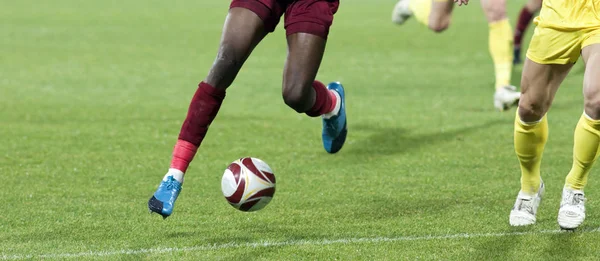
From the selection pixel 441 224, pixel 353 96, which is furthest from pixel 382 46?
pixel 441 224

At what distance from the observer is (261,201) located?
5348mm

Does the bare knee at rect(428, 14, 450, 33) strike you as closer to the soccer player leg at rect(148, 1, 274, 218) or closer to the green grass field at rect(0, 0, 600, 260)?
the green grass field at rect(0, 0, 600, 260)

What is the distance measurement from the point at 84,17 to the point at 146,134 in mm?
13568

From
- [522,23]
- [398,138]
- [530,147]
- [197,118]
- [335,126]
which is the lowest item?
[522,23]

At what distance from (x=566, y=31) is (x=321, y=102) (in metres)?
1.70

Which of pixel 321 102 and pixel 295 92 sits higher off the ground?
pixel 295 92

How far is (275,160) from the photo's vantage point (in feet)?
27.1

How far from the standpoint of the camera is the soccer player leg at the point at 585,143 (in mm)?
5207

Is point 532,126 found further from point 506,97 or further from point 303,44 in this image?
point 506,97

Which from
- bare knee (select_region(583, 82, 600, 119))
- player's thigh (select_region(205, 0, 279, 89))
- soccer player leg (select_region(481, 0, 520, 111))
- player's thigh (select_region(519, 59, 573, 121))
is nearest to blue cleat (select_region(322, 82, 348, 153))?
player's thigh (select_region(205, 0, 279, 89))

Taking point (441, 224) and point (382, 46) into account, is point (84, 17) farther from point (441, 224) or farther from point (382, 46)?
point (441, 224)

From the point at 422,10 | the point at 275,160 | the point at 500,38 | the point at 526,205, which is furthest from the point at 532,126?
the point at 422,10

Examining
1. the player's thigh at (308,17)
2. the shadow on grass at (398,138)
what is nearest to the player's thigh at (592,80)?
the player's thigh at (308,17)

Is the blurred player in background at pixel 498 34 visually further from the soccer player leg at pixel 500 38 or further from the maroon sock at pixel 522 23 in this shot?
the maroon sock at pixel 522 23
